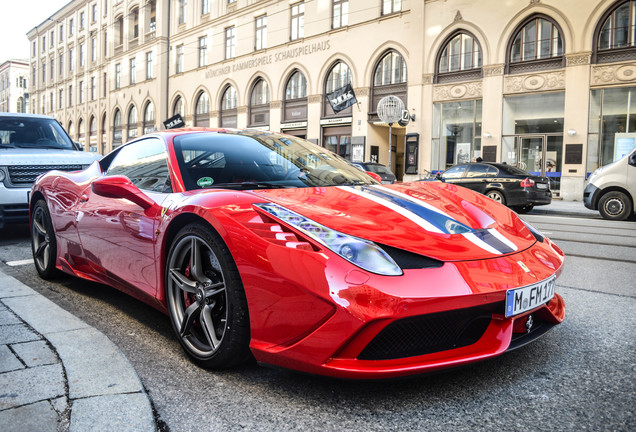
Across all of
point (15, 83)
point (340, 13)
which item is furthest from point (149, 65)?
point (15, 83)

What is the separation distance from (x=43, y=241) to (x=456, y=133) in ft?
63.1

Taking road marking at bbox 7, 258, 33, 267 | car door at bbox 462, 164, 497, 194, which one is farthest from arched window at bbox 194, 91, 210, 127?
road marking at bbox 7, 258, 33, 267

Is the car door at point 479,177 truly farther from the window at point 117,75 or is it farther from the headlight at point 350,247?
the window at point 117,75

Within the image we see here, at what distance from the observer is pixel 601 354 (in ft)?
8.39

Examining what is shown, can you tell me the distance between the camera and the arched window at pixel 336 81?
2528 centimetres

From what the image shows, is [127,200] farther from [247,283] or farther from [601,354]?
[601,354]

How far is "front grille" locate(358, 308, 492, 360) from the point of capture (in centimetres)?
194

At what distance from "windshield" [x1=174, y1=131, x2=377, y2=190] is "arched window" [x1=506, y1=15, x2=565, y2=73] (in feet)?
60.4

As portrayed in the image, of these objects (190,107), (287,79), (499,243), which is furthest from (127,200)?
(190,107)

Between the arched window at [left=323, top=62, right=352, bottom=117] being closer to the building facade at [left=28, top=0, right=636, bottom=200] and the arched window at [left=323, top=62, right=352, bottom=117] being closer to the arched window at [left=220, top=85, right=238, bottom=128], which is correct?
the building facade at [left=28, top=0, right=636, bottom=200]

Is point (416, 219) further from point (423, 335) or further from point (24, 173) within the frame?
point (24, 173)

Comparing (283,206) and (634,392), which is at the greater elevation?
(283,206)

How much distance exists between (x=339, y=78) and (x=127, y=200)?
78.0 feet

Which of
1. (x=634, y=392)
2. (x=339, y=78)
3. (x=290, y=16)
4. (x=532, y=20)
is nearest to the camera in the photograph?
(x=634, y=392)
